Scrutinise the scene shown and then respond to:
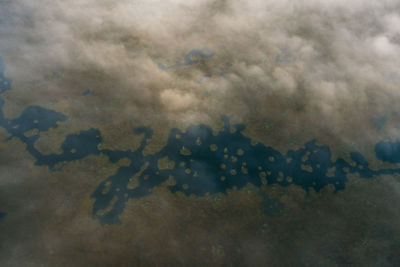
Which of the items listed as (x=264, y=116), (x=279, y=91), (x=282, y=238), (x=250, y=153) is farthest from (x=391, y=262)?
(x=279, y=91)

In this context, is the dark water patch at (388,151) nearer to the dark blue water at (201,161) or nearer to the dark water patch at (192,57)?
the dark blue water at (201,161)

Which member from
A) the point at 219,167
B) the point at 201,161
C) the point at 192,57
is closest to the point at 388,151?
the point at 219,167

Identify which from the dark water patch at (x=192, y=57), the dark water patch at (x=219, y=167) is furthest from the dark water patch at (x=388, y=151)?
the dark water patch at (x=192, y=57)

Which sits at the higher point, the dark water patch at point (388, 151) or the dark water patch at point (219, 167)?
the dark water patch at point (388, 151)

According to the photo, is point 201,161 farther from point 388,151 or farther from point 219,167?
point 388,151

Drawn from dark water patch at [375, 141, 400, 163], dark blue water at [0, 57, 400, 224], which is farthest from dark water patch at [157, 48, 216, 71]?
dark water patch at [375, 141, 400, 163]

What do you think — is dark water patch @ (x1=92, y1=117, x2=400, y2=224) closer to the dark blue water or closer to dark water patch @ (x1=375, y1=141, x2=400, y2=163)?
the dark blue water
